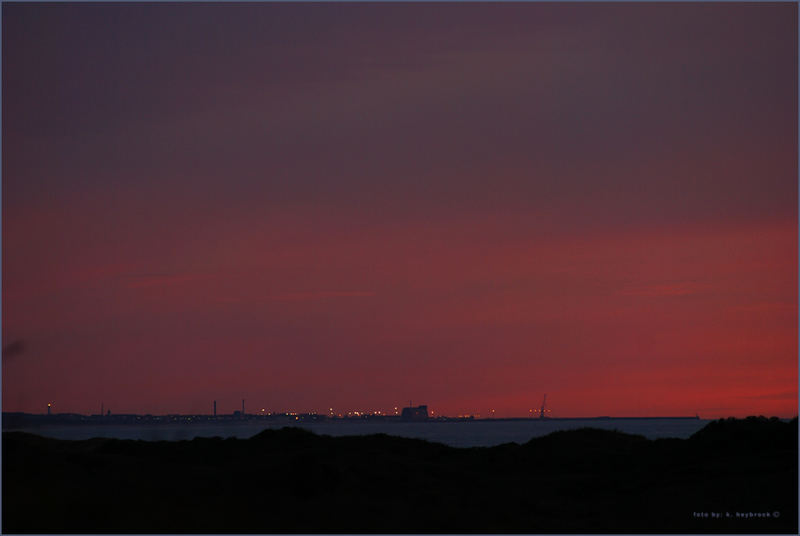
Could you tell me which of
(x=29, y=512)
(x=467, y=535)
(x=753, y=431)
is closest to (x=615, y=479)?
(x=753, y=431)

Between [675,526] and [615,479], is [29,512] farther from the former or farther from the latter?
[615,479]

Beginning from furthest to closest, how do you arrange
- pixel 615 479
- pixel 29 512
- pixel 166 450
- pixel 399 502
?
pixel 166 450 < pixel 615 479 < pixel 399 502 < pixel 29 512

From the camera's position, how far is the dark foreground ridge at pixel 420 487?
2184 cm

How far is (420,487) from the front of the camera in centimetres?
3172

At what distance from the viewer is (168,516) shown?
20844 mm

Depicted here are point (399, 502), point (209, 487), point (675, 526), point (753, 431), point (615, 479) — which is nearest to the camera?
point (675, 526)

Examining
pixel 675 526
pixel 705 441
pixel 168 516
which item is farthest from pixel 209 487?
pixel 705 441

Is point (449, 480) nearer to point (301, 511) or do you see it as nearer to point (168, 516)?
point (301, 511)

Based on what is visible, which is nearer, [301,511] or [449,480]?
[301,511]

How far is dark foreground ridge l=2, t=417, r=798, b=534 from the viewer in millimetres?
21844

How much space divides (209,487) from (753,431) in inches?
905

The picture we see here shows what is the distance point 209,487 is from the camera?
2945cm

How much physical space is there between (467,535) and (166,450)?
83.3 ft

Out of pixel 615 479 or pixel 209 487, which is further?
pixel 615 479
